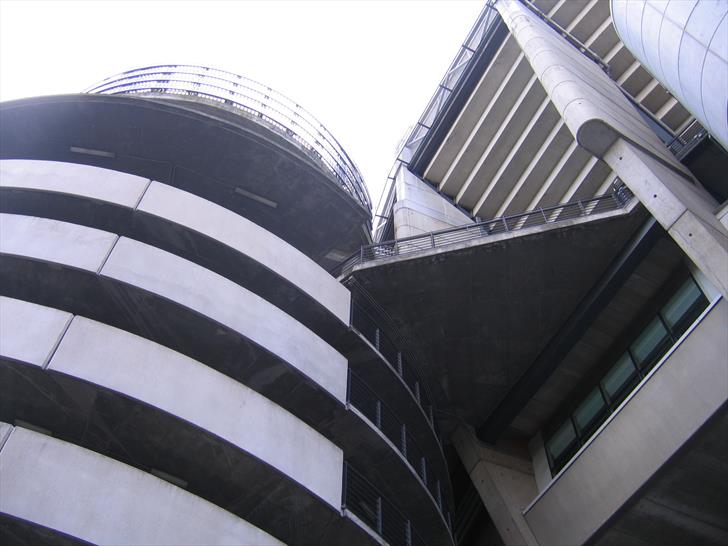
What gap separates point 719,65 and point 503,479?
12855 millimetres

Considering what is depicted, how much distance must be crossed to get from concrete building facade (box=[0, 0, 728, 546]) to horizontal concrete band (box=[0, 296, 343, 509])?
5 cm

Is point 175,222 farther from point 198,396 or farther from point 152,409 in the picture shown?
point 152,409

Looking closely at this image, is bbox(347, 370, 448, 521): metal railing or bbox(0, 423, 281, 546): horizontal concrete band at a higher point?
bbox(347, 370, 448, 521): metal railing

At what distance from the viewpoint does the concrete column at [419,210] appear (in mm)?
25688

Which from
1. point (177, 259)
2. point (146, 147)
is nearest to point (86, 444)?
point (177, 259)

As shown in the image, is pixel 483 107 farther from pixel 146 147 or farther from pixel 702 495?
pixel 702 495

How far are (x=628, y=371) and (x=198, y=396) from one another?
11650 millimetres

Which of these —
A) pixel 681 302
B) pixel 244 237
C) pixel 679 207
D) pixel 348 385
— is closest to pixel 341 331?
pixel 348 385

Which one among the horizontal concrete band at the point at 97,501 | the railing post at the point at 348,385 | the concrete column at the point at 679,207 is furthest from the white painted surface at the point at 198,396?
the concrete column at the point at 679,207

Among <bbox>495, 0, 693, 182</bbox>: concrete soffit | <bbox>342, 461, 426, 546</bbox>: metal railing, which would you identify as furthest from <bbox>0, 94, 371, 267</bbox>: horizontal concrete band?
<bbox>342, 461, 426, 546</bbox>: metal railing

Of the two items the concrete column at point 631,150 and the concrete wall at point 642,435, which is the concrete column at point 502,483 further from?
the concrete column at point 631,150

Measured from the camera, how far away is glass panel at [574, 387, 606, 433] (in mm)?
18625

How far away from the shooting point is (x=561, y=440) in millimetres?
19672

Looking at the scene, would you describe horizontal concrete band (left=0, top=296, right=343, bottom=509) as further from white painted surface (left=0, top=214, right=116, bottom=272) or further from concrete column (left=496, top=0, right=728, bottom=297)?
concrete column (left=496, top=0, right=728, bottom=297)
